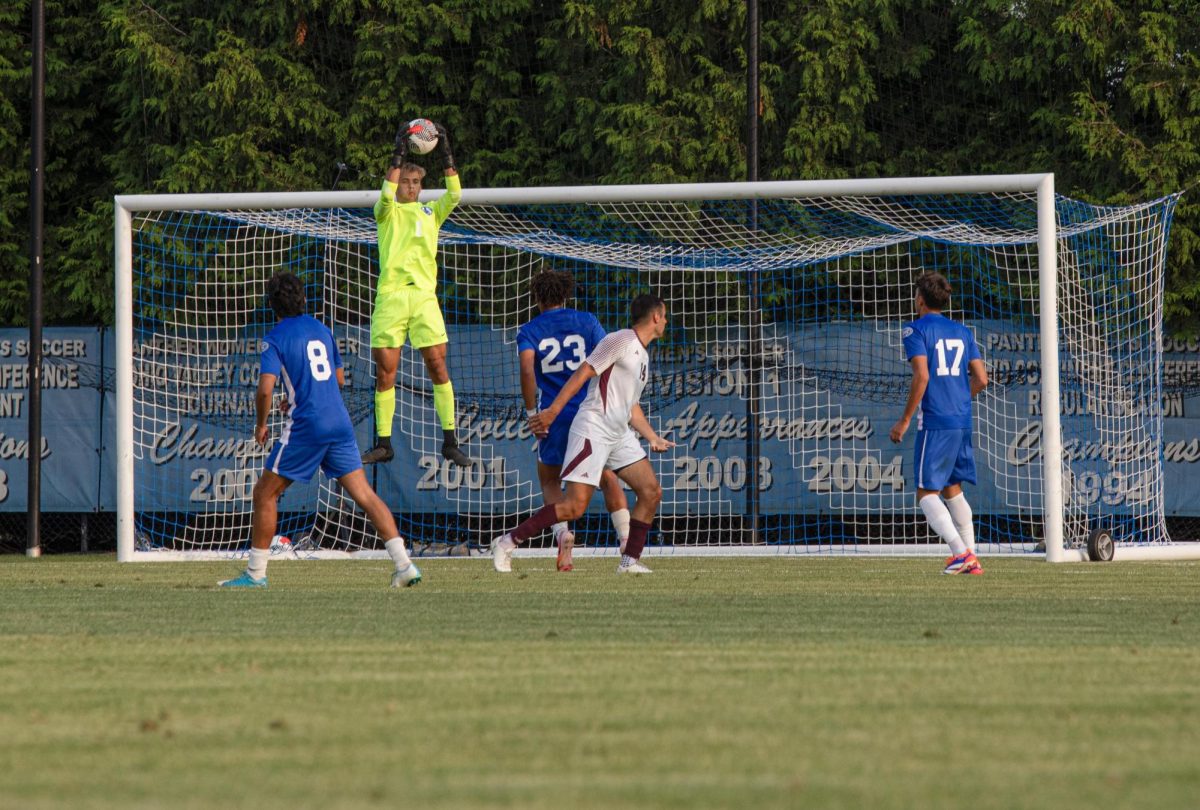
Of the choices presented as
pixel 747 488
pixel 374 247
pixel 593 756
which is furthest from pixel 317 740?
pixel 374 247

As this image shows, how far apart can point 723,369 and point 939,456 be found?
4.88 meters

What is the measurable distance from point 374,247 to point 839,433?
17.2 feet

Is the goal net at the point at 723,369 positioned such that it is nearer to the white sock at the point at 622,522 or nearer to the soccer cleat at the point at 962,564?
the soccer cleat at the point at 962,564

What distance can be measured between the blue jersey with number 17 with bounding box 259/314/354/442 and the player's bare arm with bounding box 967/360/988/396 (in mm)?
4647

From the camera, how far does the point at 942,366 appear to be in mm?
11992

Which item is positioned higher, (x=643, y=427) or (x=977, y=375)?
(x=977, y=375)

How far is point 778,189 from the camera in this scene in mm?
14281

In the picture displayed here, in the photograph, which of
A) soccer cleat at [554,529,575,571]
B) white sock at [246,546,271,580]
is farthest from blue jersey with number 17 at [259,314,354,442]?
soccer cleat at [554,529,575,571]

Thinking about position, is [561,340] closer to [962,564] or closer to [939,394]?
[939,394]

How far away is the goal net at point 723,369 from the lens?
1572cm

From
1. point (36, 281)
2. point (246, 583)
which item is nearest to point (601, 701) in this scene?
point (246, 583)

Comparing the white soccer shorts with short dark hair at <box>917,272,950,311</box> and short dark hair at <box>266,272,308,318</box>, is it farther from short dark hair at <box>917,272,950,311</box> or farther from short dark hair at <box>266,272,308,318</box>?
short dark hair at <box>917,272,950,311</box>

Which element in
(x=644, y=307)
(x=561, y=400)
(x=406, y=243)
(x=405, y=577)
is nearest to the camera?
(x=405, y=577)

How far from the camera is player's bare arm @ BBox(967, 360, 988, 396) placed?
12109mm
